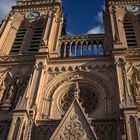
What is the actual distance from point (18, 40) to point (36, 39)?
1753mm

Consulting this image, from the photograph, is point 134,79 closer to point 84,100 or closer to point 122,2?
point 84,100

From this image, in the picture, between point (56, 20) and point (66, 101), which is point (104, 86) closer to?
point (66, 101)

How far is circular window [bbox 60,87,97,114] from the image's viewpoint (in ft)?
65.8

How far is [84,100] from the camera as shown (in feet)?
67.7

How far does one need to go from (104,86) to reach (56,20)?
11224 millimetres

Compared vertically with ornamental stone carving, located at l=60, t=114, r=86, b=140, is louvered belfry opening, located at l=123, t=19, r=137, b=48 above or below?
above

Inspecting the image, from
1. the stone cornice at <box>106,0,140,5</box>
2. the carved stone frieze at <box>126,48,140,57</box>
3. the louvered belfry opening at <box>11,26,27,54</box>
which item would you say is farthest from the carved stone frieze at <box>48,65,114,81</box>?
the stone cornice at <box>106,0,140,5</box>

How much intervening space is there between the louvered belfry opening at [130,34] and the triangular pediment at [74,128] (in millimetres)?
9897

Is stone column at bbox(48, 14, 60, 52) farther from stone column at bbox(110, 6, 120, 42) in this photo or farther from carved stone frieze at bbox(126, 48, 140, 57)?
carved stone frieze at bbox(126, 48, 140, 57)

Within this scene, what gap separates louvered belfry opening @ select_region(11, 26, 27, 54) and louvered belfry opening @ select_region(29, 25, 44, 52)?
3.62 feet

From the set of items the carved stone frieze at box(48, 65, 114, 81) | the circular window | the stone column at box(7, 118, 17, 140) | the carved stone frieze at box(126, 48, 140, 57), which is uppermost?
the carved stone frieze at box(126, 48, 140, 57)

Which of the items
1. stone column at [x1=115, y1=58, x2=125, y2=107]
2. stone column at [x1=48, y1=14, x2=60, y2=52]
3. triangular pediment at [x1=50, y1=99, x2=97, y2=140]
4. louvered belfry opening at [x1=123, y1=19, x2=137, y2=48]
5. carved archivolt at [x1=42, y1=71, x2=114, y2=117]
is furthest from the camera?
stone column at [x1=48, y1=14, x2=60, y2=52]

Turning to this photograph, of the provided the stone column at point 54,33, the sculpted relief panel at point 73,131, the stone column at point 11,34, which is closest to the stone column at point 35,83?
the sculpted relief panel at point 73,131

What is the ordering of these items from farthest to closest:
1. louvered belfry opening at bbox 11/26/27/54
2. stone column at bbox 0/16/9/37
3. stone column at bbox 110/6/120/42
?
stone column at bbox 0/16/9/37 < louvered belfry opening at bbox 11/26/27/54 < stone column at bbox 110/6/120/42
